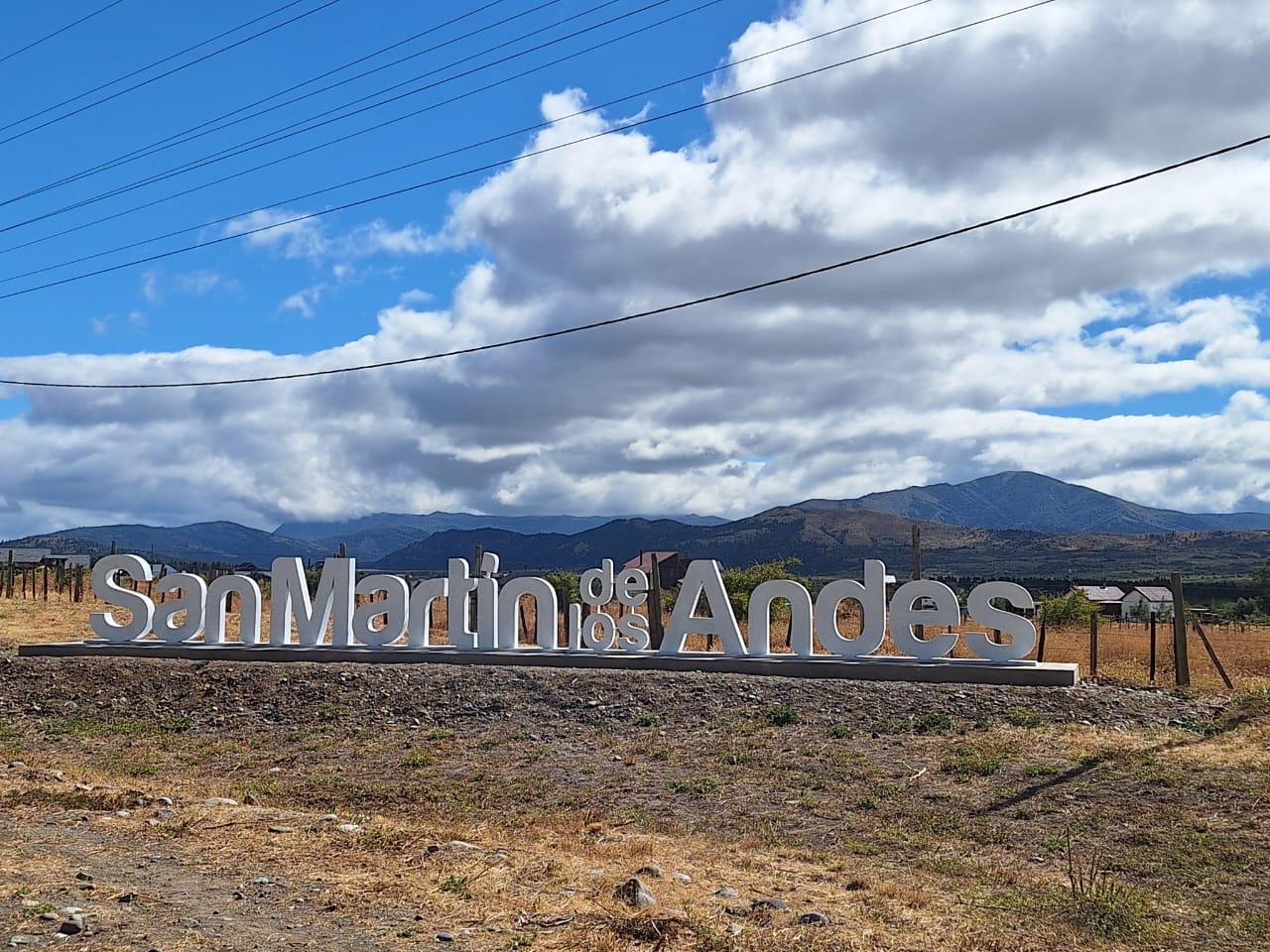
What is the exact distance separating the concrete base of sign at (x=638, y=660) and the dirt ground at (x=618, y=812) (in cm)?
90

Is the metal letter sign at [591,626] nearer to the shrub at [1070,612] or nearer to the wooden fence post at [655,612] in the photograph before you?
the wooden fence post at [655,612]

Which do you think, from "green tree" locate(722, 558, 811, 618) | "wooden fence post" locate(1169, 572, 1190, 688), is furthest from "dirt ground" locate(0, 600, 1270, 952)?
"green tree" locate(722, 558, 811, 618)

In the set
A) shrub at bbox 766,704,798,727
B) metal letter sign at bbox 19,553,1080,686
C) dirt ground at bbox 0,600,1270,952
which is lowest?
dirt ground at bbox 0,600,1270,952

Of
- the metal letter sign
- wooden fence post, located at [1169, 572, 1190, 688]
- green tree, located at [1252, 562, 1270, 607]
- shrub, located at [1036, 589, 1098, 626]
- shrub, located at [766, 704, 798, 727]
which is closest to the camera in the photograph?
shrub, located at [766, 704, 798, 727]

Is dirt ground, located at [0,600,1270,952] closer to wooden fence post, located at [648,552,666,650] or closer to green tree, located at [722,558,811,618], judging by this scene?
wooden fence post, located at [648,552,666,650]

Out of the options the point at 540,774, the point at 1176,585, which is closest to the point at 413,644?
the point at 540,774

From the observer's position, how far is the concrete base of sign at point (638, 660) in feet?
66.3

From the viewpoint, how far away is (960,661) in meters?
21.2

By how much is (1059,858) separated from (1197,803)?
2.77 m

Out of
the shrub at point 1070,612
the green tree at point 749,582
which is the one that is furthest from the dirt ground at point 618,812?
the shrub at point 1070,612

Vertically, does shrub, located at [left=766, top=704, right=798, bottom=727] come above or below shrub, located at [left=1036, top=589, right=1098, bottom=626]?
below

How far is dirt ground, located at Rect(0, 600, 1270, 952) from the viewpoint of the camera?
8.12 m

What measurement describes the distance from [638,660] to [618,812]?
32.0 feet

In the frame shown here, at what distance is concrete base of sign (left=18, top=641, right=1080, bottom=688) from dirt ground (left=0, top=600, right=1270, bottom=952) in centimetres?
90
